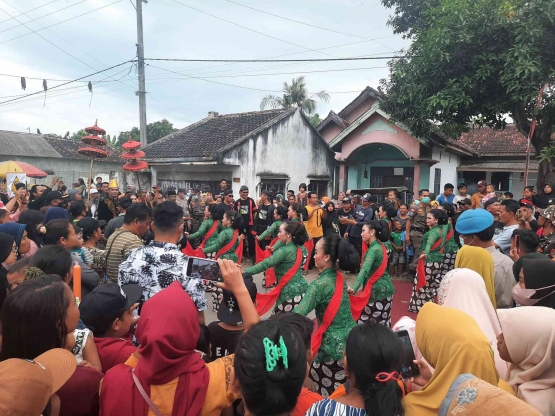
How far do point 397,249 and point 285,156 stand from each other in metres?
8.71

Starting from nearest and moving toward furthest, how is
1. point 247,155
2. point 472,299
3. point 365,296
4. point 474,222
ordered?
point 472,299 < point 474,222 < point 365,296 < point 247,155

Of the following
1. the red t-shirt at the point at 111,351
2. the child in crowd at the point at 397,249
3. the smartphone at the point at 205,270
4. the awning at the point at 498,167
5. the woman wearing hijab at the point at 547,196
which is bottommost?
the child in crowd at the point at 397,249

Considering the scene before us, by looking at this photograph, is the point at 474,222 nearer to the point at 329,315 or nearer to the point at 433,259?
the point at 329,315

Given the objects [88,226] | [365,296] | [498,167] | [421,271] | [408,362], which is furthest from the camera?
[498,167]

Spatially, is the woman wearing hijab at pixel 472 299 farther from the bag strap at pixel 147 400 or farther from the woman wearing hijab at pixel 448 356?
the bag strap at pixel 147 400

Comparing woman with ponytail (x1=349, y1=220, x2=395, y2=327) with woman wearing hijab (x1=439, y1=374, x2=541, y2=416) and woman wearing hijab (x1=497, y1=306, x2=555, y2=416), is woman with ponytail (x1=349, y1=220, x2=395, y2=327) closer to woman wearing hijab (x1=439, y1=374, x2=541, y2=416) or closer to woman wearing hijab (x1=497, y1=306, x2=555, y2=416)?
woman wearing hijab (x1=497, y1=306, x2=555, y2=416)

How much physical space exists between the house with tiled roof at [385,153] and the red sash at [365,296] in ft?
28.3

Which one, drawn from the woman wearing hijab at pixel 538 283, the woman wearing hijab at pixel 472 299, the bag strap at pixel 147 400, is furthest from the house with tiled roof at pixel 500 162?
the bag strap at pixel 147 400

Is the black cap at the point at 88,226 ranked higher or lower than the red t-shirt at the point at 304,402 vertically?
higher

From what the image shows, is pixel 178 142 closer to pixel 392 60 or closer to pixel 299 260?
pixel 392 60

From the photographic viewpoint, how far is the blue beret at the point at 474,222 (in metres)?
3.72

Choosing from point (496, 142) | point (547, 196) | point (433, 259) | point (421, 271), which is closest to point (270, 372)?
point (421, 271)

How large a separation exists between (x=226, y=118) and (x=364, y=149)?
689 cm

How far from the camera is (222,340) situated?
103 inches
